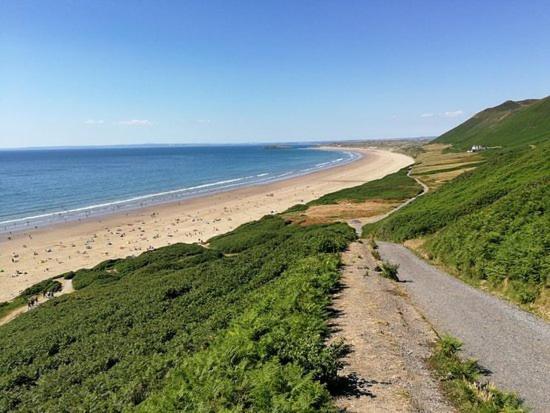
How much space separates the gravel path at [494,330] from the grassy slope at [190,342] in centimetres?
429

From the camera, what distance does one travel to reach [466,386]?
31.6 ft

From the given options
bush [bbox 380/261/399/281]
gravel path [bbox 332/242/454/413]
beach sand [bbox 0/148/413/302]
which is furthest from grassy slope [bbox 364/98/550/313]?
beach sand [bbox 0/148/413/302]

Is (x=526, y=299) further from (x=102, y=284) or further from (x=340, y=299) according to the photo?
(x=102, y=284)

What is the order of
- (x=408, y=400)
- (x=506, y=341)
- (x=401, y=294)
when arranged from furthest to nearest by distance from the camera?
(x=401, y=294) < (x=506, y=341) < (x=408, y=400)

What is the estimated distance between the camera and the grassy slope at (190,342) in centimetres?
923

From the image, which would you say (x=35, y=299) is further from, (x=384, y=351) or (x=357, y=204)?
(x=357, y=204)

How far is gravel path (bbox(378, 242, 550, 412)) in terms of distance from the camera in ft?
34.2

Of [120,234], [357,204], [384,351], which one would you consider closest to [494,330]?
[384,351]

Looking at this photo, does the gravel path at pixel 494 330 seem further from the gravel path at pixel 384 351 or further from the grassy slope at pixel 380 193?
the grassy slope at pixel 380 193

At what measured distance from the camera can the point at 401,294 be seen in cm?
1825

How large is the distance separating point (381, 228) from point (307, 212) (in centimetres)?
2150

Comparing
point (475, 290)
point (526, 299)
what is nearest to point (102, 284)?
point (475, 290)

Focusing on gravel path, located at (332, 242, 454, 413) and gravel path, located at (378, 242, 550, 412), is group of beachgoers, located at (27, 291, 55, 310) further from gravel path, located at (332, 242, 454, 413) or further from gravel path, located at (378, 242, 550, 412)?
gravel path, located at (378, 242, 550, 412)

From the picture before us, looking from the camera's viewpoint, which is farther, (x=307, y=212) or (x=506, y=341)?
(x=307, y=212)
